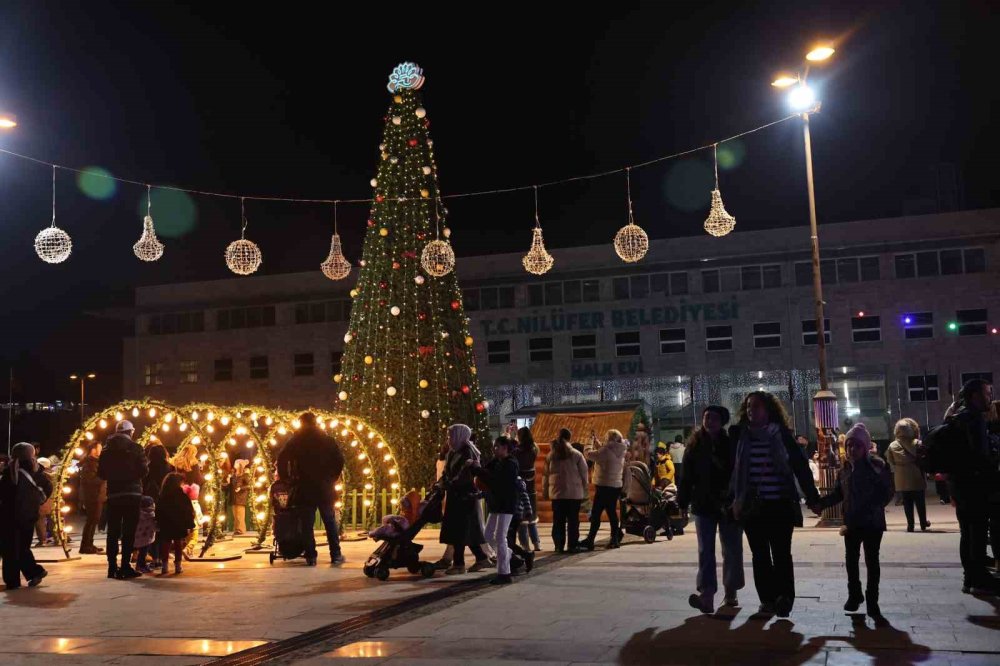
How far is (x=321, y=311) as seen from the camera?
171 feet

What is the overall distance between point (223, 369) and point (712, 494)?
47613mm

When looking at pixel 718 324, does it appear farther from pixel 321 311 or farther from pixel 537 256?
pixel 537 256

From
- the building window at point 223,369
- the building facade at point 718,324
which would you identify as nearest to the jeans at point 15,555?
the building facade at point 718,324

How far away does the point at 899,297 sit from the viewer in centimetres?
4384

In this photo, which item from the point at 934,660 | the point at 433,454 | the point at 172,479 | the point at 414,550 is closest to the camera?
the point at 934,660

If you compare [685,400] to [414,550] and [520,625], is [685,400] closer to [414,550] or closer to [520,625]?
[414,550]

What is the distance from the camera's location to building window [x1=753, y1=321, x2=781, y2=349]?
45188 mm

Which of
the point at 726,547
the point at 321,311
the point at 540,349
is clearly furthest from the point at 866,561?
the point at 321,311

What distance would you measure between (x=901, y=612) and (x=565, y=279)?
1568 inches

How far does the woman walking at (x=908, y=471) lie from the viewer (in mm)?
16859

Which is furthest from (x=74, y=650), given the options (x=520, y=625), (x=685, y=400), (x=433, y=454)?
(x=685, y=400)

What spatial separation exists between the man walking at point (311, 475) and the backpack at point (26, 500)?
2.99 meters

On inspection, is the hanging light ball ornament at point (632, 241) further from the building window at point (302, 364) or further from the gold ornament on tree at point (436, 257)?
the building window at point (302, 364)

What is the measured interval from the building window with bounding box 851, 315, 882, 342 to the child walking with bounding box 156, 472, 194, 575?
36.0 metres
